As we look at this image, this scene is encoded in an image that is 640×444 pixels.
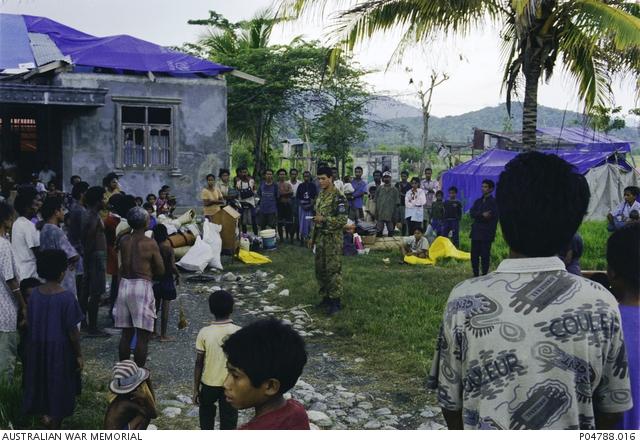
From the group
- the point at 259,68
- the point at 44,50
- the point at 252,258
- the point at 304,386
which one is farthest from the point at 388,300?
the point at 259,68

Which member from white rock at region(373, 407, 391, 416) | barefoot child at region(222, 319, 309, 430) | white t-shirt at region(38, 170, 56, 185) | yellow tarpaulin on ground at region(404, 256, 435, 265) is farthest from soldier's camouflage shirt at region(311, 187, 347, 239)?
white t-shirt at region(38, 170, 56, 185)

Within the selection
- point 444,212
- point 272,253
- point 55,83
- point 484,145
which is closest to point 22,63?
point 55,83

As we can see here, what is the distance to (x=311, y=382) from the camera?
5.36 meters

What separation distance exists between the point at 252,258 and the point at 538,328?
9239mm

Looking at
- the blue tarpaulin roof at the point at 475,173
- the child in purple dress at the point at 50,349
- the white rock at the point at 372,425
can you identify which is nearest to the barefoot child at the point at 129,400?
the child in purple dress at the point at 50,349

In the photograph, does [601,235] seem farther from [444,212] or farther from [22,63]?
[22,63]

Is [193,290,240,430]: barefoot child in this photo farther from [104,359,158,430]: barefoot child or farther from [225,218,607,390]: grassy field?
[225,218,607,390]: grassy field

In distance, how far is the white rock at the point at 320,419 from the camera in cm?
448

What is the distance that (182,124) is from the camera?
45.1 ft

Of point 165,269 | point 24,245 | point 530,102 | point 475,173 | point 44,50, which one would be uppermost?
point 44,50

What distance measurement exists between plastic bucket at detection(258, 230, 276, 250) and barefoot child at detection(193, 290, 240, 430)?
803 centimetres

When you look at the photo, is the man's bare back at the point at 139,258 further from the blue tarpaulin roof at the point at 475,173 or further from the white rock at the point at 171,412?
the blue tarpaulin roof at the point at 475,173

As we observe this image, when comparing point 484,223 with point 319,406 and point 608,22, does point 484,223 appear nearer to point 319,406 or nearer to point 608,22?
point 608,22

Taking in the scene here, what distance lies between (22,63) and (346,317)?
871cm
